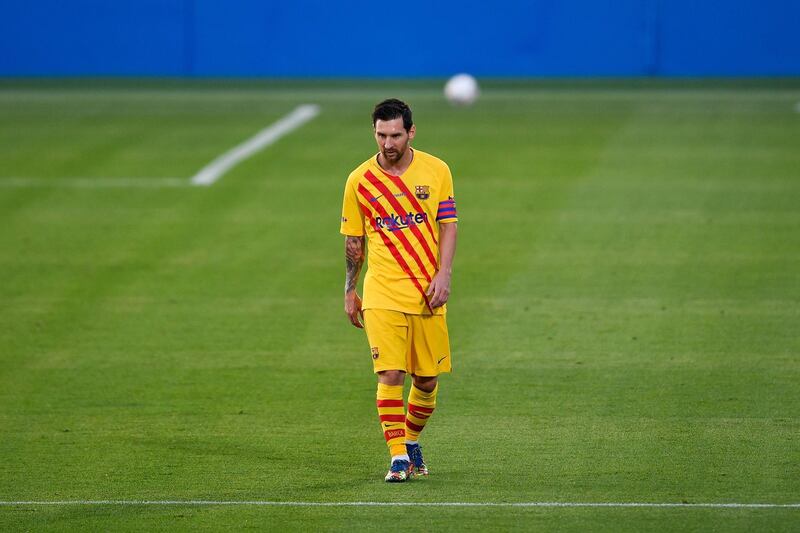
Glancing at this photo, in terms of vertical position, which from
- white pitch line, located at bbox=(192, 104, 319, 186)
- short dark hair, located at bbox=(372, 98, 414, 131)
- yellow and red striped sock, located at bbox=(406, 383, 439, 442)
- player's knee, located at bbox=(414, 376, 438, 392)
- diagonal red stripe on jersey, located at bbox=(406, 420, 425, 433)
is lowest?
diagonal red stripe on jersey, located at bbox=(406, 420, 425, 433)

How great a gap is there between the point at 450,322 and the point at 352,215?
15.8 feet

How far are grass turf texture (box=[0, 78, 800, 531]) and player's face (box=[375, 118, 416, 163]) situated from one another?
198 centimetres

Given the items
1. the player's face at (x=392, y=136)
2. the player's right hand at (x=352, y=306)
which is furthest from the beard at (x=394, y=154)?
the player's right hand at (x=352, y=306)

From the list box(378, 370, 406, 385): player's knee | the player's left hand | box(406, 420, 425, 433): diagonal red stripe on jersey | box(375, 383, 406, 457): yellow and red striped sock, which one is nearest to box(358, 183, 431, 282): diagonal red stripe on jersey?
the player's left hand

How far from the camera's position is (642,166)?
20406 mm

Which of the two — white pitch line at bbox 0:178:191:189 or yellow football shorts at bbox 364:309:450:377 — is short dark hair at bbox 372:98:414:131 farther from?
white pitch line at bbox 0:178:191:189

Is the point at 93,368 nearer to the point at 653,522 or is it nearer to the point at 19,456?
the point at 19,456

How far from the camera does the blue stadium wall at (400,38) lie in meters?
27.6

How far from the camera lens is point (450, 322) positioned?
43.3ft

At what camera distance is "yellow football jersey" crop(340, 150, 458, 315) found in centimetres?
834

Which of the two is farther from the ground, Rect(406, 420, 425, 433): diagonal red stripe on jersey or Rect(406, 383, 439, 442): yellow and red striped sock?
Rect(406, 383, 439, 442): yellow and red striped sock

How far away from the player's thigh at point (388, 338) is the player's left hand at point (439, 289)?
0.21 m

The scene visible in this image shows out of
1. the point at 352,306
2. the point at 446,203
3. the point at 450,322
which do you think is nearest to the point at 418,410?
the point at 352,306

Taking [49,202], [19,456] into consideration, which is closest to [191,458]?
[19,456]
